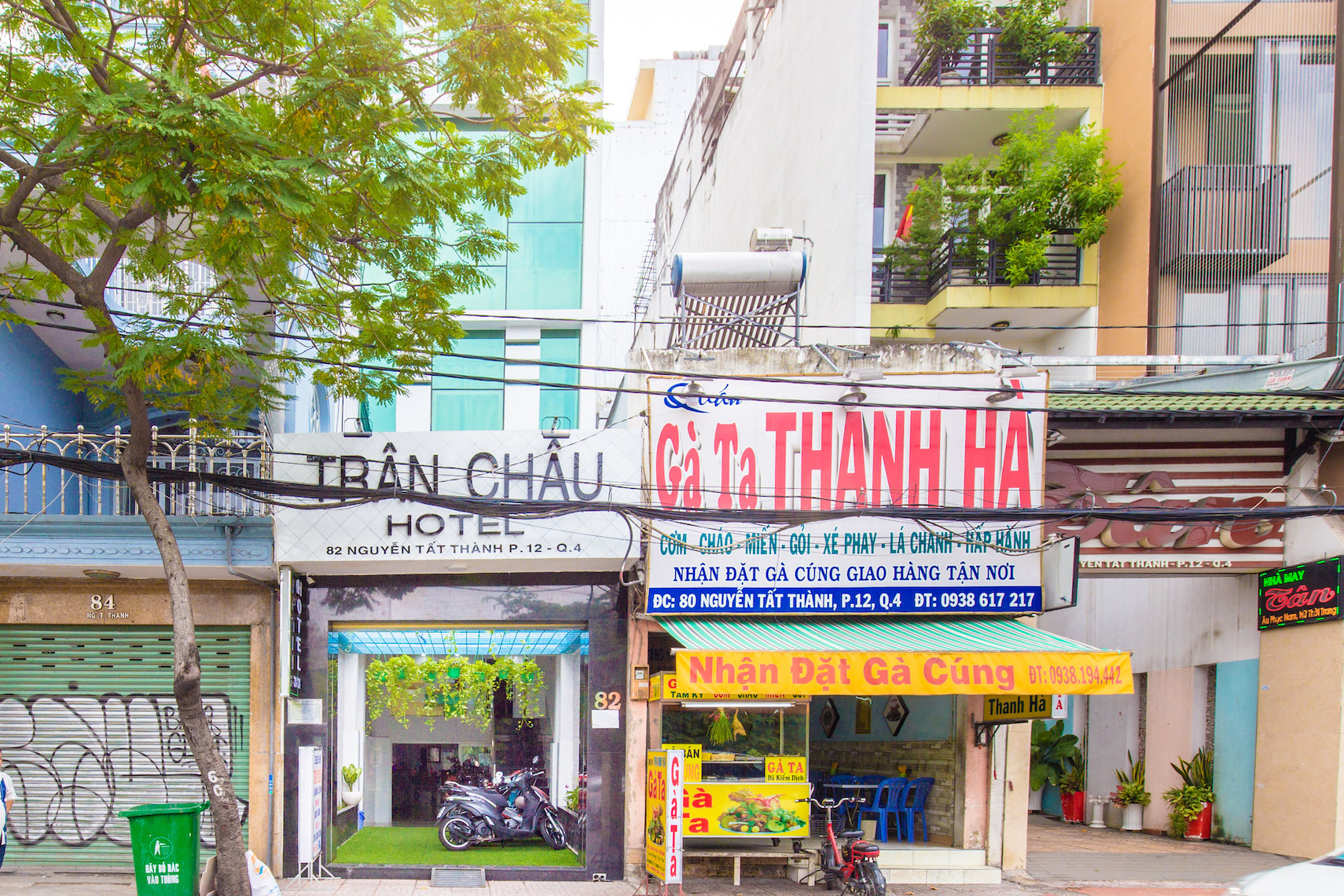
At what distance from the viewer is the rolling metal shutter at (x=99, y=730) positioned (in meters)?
11.4

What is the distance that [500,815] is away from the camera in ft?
38.3

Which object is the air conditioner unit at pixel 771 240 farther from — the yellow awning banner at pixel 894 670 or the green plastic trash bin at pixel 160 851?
the green plastic trash bin at pixel 160 851

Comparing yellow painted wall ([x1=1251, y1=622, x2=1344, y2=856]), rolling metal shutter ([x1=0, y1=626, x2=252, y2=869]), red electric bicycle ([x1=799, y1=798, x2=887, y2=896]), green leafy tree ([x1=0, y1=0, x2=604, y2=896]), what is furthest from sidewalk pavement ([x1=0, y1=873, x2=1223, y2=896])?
green leafy tree ([x1=0, y1=0, x2=604, y2=896])

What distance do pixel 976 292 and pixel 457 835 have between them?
1003 centimetres

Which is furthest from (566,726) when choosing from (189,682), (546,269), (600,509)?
(546,269)

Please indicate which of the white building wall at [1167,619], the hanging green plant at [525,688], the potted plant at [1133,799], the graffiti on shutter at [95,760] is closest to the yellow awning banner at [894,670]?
the hanging green plant at [525,688]

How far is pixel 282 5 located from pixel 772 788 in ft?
29.8

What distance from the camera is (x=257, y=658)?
1159cm

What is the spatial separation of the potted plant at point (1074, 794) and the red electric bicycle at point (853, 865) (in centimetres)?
763

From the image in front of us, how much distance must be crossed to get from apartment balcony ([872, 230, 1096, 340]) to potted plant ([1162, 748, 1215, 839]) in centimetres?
665

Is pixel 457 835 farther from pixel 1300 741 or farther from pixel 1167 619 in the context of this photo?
pixel 1167 619

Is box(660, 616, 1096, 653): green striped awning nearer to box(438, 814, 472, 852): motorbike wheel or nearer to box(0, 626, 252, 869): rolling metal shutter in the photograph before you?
box(438, 814, 472, 852): motorbike wheel

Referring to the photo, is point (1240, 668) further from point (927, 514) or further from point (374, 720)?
point (374, 720)

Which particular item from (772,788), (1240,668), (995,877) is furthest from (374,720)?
(1240,668)
